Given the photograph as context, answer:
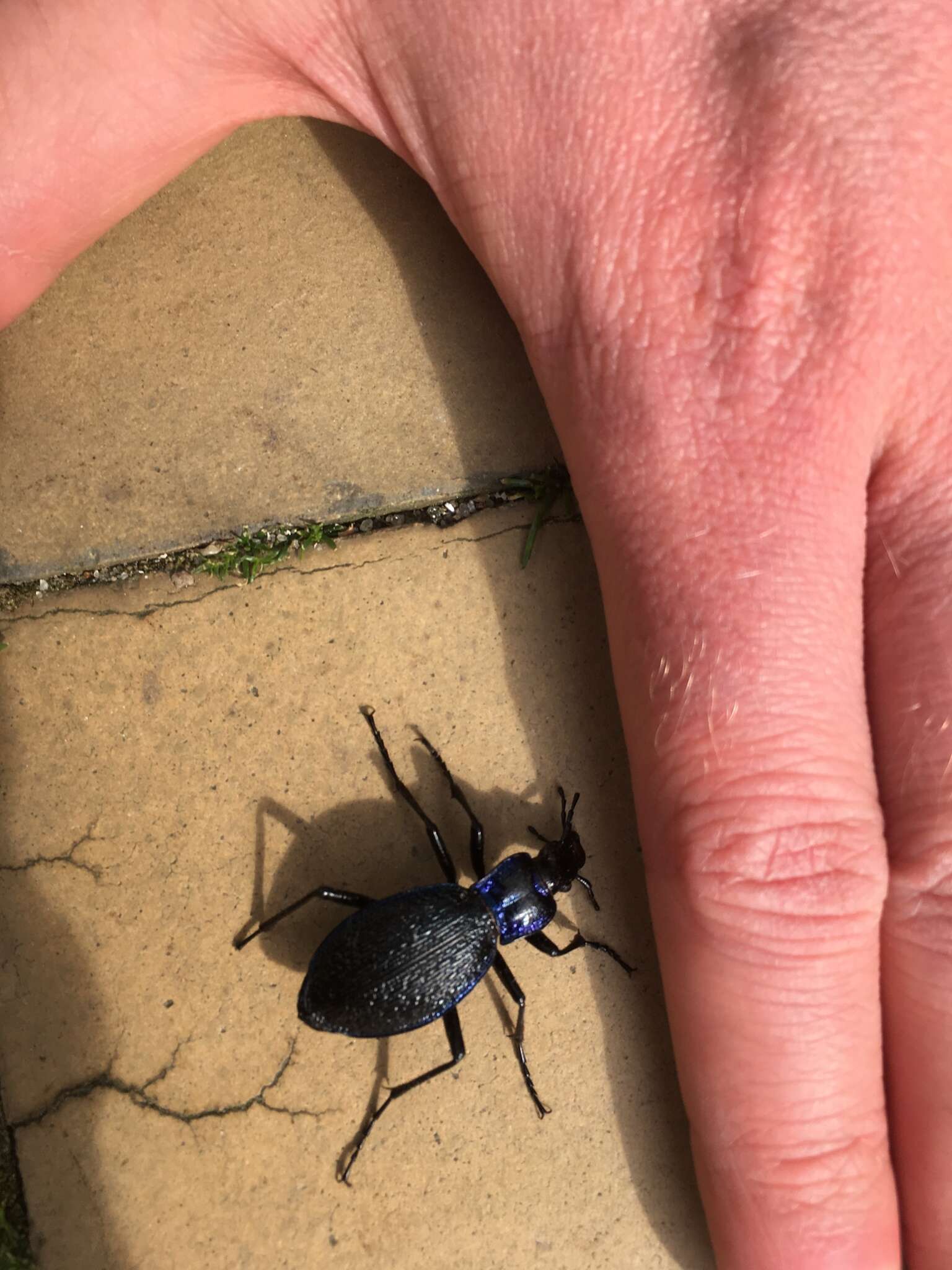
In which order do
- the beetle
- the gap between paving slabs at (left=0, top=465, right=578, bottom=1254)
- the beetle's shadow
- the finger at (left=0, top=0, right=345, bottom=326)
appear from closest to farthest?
the finger at (left=0, top=0, right=345, bottom=326) → the beetle → the gap between paving slabs at (left=0, top=465, right=578, bottom=1254) → the beetle's shadow

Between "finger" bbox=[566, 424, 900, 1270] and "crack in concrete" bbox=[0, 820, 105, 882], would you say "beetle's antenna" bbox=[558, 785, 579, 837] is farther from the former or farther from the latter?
"crack in concrete" bbox=[0, 820, 105, 882]

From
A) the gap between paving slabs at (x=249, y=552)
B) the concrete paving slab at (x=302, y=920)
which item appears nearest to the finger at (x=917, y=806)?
the concrete paving slab at (x=302, y=920)

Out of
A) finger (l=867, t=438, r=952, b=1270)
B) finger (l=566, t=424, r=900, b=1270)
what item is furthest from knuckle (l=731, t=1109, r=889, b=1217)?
finger (l=867, t=438, r=952, b=1270)

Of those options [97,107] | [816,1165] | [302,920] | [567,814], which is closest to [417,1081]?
[302,920]

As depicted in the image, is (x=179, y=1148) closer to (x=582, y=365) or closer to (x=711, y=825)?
(x=711, y=825)

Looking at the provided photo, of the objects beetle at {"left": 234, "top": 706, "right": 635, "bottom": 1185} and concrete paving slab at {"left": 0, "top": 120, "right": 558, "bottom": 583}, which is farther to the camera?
concrete paving slab at {"left": 0, "top": 120, "right": 558, "bottom": 583}

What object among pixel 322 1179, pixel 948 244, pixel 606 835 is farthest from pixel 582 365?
pixel 322 1179

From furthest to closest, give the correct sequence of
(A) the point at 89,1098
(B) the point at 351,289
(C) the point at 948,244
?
(B) the point at 351,289 → (A) the point at 89,1098 → (C) the point at 948,244

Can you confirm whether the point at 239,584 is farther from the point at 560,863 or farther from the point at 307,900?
the point at 560,863
